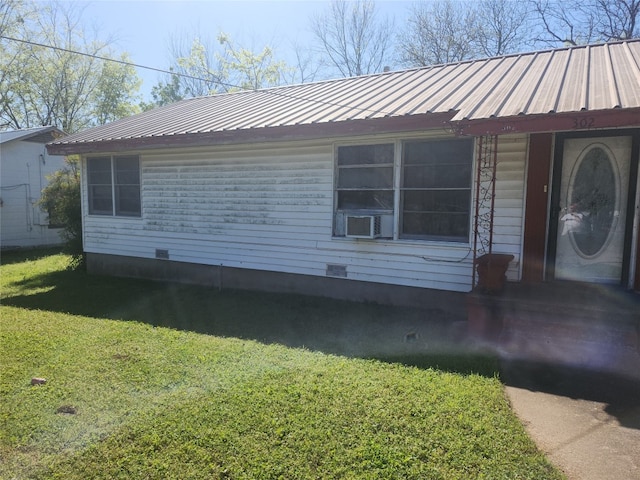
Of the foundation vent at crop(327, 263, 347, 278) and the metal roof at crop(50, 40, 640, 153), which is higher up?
the metal roof at crop(50, 40, 640, 153)

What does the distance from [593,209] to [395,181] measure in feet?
8.13

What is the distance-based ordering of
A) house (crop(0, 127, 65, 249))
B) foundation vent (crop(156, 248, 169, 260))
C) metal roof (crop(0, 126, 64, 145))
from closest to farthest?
foundation vent (crop(156, 248, 169, 260)), metal roof (crop(0, 126, 64, 145)), house (crop(0, 127, 65, 249))

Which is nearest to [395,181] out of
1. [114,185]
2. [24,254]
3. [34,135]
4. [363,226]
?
[363,226]

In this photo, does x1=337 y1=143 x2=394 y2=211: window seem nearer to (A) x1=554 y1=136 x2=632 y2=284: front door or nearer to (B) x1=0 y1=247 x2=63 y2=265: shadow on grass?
(A) x1=554 y1=136 x2=632 y2=284: front door

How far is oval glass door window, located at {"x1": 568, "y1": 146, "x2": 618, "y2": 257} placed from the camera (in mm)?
5336

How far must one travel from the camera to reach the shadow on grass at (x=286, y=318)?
4.79m

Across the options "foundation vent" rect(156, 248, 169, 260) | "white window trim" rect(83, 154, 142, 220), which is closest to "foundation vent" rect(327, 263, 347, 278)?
"foundation vent" rect(156, 248, 169, 260)

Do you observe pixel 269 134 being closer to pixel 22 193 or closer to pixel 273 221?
pixel 273 221

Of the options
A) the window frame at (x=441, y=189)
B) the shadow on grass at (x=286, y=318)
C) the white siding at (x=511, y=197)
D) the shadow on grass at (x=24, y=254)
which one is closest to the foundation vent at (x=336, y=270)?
the shadow on grass at (x=286, y=318)

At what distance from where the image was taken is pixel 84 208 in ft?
32.6

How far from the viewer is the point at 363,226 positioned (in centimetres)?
646

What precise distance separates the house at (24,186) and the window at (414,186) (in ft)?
39.9

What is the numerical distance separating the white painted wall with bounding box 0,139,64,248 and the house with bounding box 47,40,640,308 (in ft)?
24.1

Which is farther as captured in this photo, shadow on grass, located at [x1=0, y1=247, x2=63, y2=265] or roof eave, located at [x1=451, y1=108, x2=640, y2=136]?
shadow on grass, located at [x1=0, y1=247, x2=63, y2=265]
